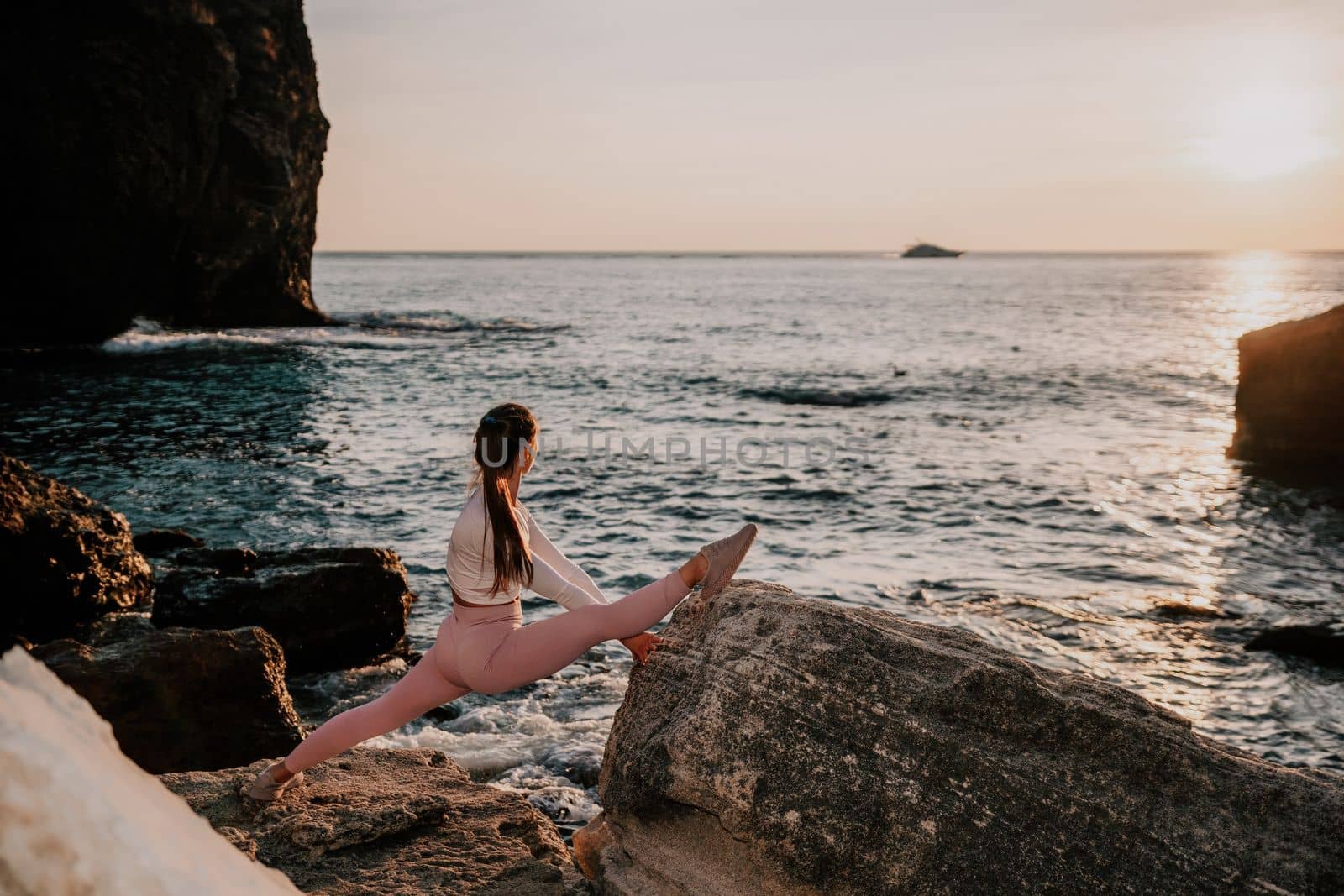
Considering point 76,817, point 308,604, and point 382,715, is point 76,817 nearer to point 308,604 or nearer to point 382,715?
point 382,715

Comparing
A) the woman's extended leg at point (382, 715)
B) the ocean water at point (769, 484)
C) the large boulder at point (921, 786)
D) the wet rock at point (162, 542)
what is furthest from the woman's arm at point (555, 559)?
the wet rock at point (162, 542)

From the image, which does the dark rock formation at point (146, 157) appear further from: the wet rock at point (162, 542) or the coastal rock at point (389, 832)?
the coastal rock at point (389, 832)

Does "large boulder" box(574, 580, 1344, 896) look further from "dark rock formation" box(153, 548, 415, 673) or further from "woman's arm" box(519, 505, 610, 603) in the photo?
"dark rock formation" box(153, 548, 415, 673)

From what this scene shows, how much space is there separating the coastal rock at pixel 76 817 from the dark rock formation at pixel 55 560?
812cm

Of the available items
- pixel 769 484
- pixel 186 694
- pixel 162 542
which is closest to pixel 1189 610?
pixel 769 484

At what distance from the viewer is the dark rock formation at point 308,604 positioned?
28.6 ft

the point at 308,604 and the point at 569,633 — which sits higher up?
the point at 569,633

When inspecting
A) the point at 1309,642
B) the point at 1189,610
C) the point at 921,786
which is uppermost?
the point at 921,786

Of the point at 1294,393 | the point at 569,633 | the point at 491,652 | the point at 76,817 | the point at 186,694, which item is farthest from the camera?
the point at 1294,393

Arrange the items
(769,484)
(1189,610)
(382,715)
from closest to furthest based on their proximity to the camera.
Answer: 1. (382,715)
2. (1189,610)
3. (769,484)

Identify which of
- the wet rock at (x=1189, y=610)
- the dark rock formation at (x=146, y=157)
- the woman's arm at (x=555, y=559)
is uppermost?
the dark rock formation at (x=146, y=157)

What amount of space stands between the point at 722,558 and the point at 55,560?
7.42 metres

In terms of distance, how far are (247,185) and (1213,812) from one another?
3786 cm

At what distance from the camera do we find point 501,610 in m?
4.64
